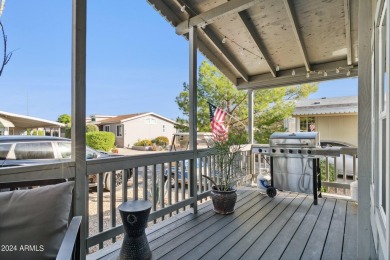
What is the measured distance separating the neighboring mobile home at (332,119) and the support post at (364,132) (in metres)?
7.51

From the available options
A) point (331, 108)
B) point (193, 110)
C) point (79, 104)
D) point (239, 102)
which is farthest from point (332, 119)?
point (79, 104)

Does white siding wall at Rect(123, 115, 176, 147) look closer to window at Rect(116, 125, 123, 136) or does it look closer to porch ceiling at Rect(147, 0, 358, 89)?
window at Rect(116, 125, 123, 136)

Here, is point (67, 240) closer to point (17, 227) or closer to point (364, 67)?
point (17, 227)

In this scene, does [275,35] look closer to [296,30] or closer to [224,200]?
[296,30]

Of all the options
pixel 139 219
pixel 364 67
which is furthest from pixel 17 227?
pixel 364 67

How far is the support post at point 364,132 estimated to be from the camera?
1.93 metres

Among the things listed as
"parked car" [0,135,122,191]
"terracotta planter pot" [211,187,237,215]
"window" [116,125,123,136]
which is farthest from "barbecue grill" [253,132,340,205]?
"window" [116,125,123,136]

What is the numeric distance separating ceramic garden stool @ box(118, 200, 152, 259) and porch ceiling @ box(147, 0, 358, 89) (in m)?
2.70

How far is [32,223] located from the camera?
1.31 metres

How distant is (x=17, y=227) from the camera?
4.21ft

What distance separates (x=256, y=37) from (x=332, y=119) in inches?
298

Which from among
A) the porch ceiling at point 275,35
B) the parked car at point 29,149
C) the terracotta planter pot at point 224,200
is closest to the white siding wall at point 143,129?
the porch ceiling at point 275,35

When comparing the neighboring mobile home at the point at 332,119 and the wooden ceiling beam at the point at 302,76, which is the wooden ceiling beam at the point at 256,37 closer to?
the wooden ceiling beam at the point at 302,76

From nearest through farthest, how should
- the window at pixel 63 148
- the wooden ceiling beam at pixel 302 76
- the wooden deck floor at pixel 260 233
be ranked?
the wooden deck floor at pixel 260 233
the window at pixel 63 148
the wooden ceiling beam at pixel 302 76
